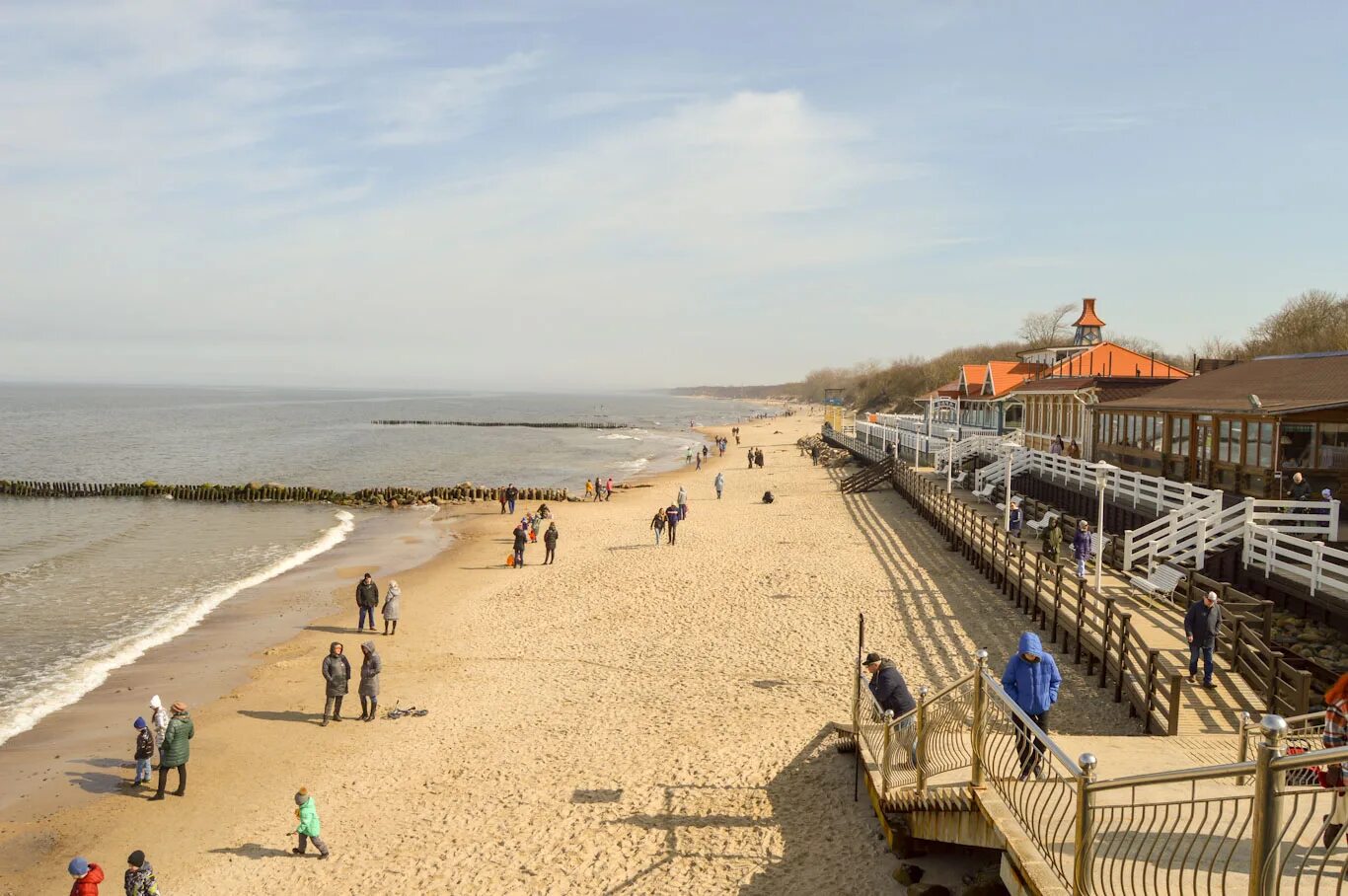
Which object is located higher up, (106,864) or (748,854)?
(748,854)

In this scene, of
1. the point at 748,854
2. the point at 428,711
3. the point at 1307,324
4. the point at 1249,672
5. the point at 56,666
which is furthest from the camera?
the point at 1307,324

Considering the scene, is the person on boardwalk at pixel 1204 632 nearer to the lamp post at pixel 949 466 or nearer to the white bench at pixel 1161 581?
the white bench at pixel 1161 581

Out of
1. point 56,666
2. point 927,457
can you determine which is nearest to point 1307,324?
point 927,457

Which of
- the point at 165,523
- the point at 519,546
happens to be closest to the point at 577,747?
the point at 519,546

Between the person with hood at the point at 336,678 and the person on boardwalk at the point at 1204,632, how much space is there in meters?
12.3

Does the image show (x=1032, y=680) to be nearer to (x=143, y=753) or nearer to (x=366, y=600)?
(x=143, y=753)

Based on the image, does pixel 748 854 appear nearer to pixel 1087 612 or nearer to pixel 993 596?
pixel 1087 612

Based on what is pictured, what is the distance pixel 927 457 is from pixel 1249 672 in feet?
102

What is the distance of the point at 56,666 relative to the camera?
57.5ft

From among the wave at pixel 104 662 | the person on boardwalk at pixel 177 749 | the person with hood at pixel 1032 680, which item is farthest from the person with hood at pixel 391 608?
the person with hood at pixel 1032 680

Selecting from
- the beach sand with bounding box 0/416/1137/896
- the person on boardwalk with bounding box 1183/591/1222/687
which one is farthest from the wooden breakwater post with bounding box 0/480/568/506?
the person on boardwalk with bounding box 1183/591/1222/687

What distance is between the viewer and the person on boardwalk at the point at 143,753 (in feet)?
40.3

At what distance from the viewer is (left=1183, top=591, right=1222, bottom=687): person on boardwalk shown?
11031mm

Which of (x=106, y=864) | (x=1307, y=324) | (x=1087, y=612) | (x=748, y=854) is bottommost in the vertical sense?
(x=106, y=864)
